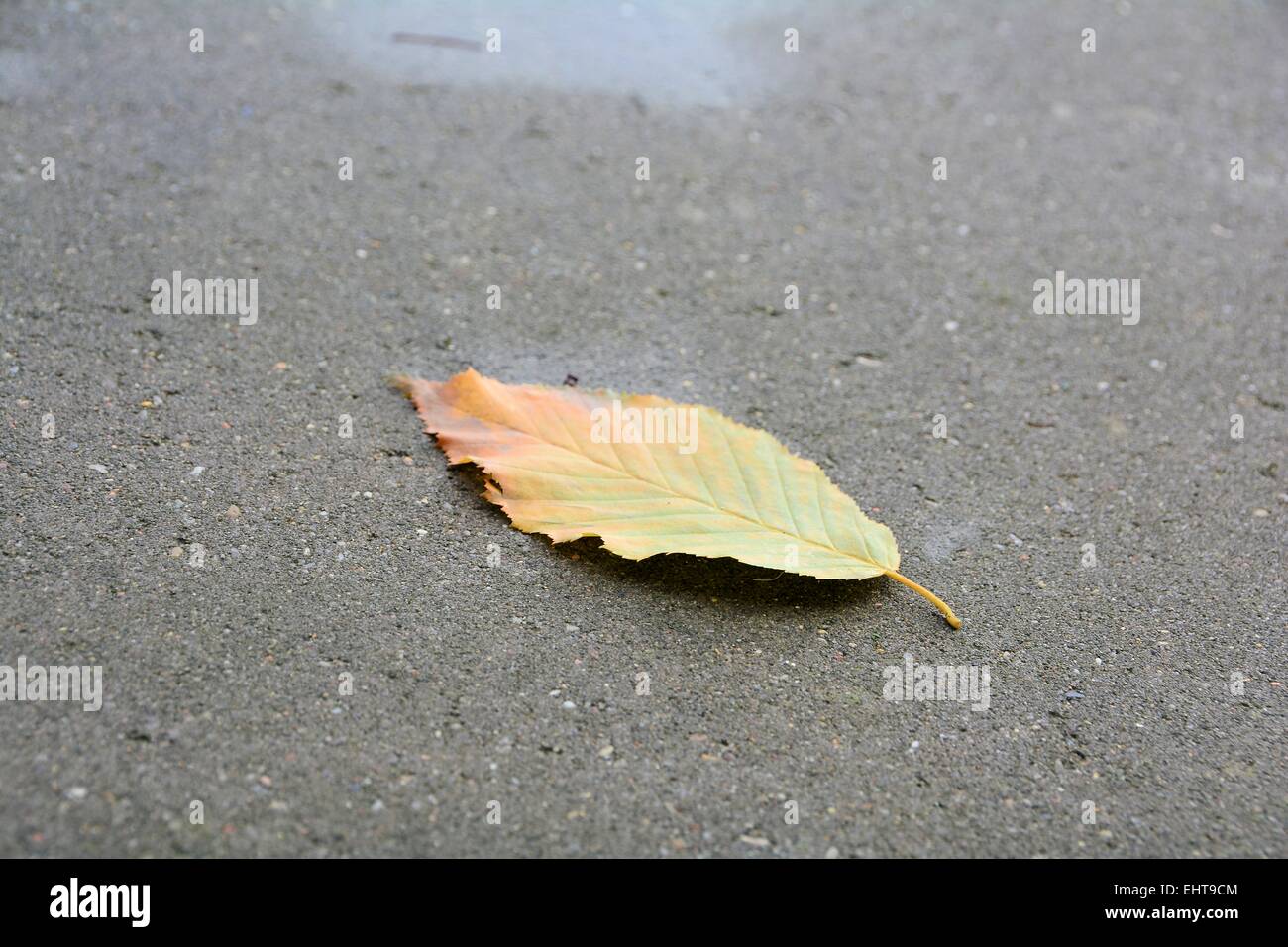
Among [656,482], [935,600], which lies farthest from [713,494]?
[935,600]

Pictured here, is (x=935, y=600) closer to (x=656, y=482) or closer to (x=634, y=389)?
(x=656, y=482)

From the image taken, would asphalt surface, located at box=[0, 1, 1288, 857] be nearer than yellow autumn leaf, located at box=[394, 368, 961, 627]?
Yes

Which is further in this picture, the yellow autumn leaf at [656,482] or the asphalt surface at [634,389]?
the yellow autumn leaf at [656,482]

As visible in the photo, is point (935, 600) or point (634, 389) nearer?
point (935, 600)

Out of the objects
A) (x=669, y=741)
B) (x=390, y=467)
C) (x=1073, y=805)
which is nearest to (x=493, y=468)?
(x=390, y=467)

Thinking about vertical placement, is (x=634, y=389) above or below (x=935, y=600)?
above
